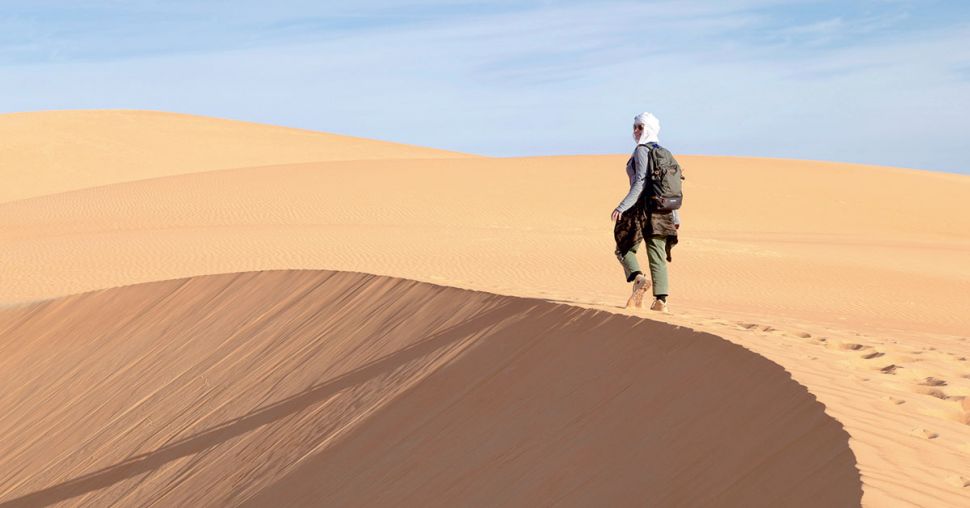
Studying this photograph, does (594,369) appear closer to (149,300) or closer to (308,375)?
(308,375)

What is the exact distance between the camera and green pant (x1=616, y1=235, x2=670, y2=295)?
28.5ft

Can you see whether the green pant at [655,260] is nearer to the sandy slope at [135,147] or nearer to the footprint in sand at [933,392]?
the footprint in sand at [933,392]

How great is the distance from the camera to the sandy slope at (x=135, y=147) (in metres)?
51.5

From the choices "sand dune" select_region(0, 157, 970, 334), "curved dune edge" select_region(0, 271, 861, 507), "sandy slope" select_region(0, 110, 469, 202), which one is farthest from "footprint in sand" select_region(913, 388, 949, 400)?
"sandy slope" select_region(0, 110, 469, 202)

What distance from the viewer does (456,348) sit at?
353 inches

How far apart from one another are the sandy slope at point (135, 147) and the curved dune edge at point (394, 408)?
122 ft

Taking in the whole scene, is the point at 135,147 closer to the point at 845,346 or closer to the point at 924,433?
the point at 845,346

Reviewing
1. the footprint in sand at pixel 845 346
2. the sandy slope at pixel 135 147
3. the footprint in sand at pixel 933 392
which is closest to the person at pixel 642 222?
the footprint in sand at pixel 845 346

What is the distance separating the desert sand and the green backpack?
2.80 feet

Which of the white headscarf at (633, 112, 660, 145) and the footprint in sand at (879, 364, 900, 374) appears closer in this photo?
the footprint in sand at (879, 364, 900, 374)

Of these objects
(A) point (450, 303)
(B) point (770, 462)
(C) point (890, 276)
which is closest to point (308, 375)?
(A) point (450, 303)

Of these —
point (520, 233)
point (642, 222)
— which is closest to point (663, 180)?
point (642, 222)

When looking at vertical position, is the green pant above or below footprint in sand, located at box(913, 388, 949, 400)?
above

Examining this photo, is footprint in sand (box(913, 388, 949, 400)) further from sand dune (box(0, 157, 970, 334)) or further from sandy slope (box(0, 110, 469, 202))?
sandy slope (box(0, 110, 469, 202))
